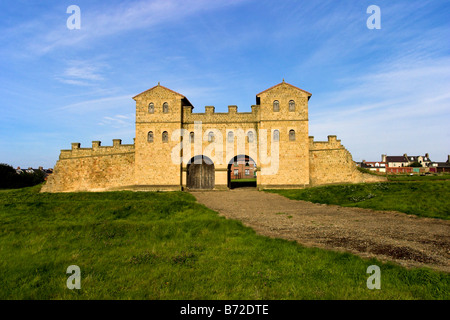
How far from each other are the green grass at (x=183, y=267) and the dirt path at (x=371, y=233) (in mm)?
871

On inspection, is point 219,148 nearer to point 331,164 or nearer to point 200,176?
point 200,176

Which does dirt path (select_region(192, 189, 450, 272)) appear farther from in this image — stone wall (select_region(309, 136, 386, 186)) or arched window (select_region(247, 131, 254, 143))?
arched window (select_region(247, 131, 254, 143))

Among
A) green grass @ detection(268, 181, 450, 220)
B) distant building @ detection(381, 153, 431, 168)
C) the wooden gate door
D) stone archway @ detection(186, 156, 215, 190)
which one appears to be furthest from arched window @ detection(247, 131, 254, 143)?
distant building @ detection(381, 153, 431, 168)

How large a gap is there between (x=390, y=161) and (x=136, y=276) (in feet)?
352

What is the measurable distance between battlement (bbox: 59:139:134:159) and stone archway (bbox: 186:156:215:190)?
6762mm

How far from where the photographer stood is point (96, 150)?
95.6 ft

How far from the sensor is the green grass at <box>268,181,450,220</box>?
12097 mm

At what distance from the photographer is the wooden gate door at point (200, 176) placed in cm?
2880

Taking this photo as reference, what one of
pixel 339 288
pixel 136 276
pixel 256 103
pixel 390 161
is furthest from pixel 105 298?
pixel 390 161

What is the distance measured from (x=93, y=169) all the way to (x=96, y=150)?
2.10 m

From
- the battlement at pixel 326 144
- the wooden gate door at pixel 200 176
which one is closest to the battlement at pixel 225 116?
the wooden gate door at pixel 200 176

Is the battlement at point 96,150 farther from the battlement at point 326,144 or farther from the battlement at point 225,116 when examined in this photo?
the battlement at point 326,144

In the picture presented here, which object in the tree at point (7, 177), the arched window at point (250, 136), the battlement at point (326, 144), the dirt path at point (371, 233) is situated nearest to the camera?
the dirt path at point (371, 233)

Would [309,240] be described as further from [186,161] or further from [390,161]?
[390,161]
